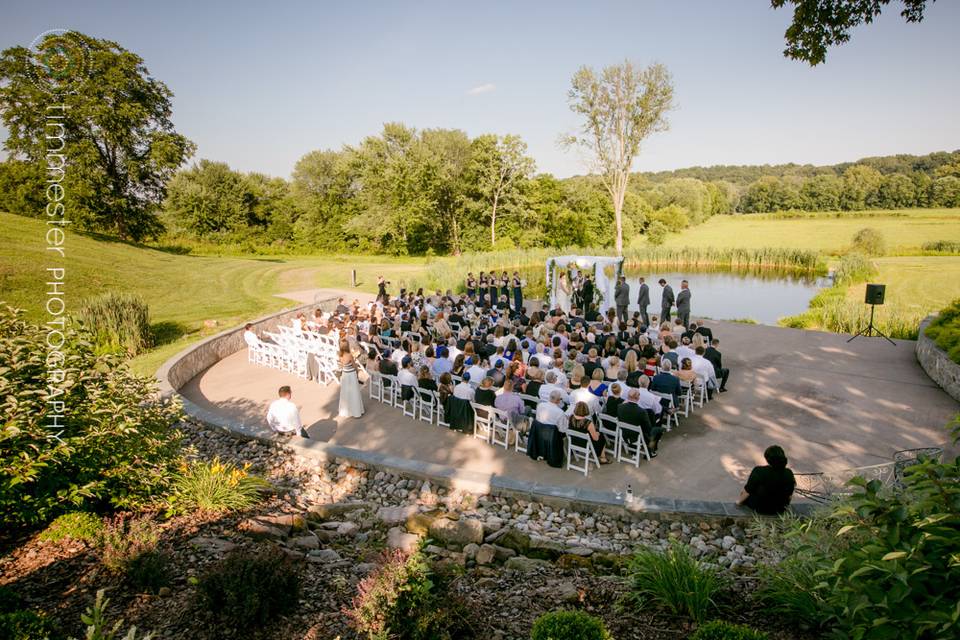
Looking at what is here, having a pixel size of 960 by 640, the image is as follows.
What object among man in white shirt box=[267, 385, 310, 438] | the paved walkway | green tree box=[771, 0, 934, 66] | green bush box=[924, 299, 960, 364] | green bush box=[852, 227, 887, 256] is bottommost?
the paved walkway

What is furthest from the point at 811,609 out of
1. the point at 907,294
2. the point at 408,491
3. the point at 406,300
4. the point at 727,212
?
the point at 727,212

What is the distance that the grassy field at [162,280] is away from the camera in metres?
17.7

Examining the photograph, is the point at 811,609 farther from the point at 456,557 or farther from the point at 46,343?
the point at 46,343

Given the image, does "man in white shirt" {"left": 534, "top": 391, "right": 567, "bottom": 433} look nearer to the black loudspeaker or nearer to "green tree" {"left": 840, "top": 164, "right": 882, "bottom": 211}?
the black loudspeaker

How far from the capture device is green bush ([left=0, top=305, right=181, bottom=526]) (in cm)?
412

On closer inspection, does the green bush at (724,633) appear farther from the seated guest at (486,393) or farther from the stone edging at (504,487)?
the seated guest at (486,393)

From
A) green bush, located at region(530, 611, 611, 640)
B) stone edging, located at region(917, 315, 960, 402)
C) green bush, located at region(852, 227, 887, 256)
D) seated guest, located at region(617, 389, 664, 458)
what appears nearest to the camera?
green bush, located at region(530, 611, 611, 640)

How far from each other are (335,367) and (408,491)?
558 centimetres

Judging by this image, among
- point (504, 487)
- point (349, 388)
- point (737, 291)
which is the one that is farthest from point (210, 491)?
point (737, 291)

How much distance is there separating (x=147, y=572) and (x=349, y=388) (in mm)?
5618

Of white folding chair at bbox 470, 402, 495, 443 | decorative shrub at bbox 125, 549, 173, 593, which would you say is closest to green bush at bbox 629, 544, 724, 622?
decorative shrub at bbox 125, 549, 173, 593

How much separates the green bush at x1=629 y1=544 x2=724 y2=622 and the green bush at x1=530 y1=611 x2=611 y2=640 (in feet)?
2.26

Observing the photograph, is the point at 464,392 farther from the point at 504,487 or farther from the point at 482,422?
the point at 504,487

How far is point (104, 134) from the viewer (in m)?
30.7
